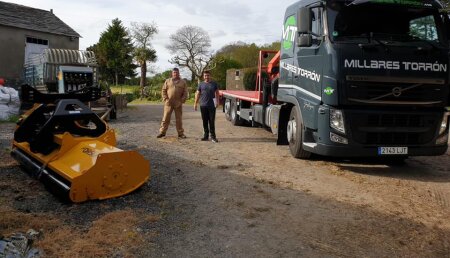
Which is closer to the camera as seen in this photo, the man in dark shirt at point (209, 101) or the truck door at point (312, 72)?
the truck door at point (312, 72)

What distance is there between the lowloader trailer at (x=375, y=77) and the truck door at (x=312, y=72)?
2cm

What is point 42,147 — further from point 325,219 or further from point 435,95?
point 435,95

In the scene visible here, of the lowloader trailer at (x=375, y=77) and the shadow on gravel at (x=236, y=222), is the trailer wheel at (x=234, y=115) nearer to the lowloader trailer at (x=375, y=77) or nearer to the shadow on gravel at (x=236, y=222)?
the lowloader trailer at (x=375, y=77)

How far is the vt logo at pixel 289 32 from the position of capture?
27.0ft

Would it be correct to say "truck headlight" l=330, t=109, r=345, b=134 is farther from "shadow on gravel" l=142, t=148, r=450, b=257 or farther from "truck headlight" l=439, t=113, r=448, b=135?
"truck headlight" l=439, t=113, r=448, b=135

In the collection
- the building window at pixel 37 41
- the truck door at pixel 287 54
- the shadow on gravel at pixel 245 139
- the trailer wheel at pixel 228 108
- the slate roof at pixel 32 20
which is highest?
the slate roof at pixel 32 20

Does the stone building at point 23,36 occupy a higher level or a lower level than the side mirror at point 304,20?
higher

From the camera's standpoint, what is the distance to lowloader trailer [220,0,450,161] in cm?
667

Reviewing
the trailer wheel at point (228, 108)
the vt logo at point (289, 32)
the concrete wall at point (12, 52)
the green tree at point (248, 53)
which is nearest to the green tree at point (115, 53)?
the green tree at point (248, 53)

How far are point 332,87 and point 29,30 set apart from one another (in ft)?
71.1

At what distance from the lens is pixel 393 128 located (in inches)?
271

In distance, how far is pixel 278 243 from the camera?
4145 millimetres

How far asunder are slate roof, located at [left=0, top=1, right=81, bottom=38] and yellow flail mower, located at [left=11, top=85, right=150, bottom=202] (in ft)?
61.3

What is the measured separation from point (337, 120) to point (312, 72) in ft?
3.25
